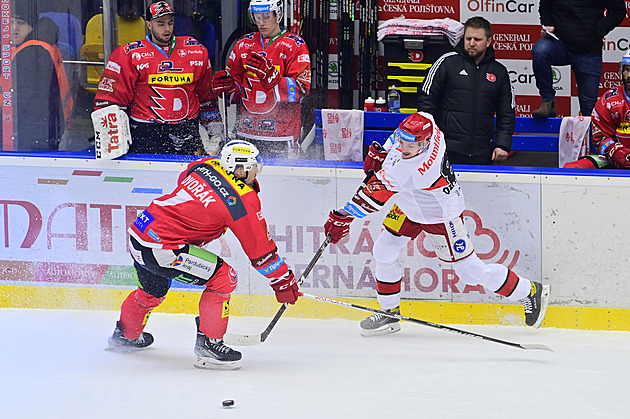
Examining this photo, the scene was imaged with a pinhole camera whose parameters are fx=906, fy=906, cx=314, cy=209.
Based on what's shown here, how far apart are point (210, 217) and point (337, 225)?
0.83m

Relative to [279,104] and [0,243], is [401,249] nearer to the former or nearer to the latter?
[279,104]

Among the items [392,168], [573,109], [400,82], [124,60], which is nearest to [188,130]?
[124,60]

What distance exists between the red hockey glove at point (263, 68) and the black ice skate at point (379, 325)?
150 cm

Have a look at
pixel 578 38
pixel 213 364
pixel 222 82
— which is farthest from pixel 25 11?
pixel 578 38

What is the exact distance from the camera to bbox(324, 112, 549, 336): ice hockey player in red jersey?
4.49 m

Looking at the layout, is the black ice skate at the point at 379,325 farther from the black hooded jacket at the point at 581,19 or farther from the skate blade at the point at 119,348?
the black hooded jacket at the point at 581,19

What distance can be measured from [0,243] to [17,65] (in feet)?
3.69

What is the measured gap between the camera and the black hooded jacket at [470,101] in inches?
210

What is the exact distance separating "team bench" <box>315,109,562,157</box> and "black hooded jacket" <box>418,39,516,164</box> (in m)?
0.93

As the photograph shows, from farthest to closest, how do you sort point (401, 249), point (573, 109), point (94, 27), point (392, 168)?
1. point (573, 109)
2. point (94, 27)
3. point (401, 249)
4. point (392, 168)

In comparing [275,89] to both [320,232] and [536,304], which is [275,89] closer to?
[320,232]

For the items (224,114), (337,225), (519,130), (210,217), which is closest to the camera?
(210,217)

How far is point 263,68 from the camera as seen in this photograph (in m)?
5.25

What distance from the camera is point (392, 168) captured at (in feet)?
14.8
